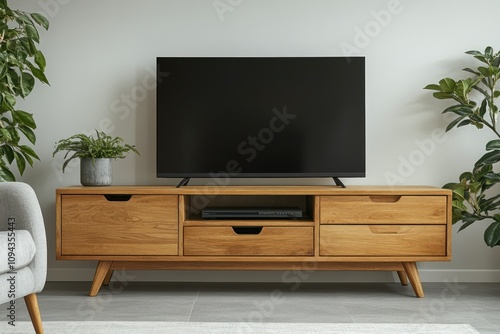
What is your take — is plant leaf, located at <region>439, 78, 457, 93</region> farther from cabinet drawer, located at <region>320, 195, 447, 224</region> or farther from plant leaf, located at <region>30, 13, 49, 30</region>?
plant leaf, located at <region>30, 13, 49, 30</region>

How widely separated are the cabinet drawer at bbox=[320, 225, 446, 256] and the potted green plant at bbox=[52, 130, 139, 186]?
122 centimetres

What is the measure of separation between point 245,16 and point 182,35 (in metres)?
0.40

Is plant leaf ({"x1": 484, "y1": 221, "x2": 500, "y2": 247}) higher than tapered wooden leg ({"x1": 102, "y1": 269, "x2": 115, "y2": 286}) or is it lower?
higher

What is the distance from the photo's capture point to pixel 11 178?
339cm

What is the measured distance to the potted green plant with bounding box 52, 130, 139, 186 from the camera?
3.45 m

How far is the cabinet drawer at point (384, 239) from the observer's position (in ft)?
10.9

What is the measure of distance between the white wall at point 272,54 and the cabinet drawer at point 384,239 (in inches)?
20.2

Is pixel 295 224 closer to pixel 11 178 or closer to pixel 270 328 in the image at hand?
pixel 270 328
